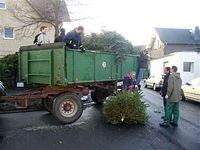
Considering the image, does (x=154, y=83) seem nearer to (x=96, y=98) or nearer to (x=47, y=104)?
(x=96, y=98)

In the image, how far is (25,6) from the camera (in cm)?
3400

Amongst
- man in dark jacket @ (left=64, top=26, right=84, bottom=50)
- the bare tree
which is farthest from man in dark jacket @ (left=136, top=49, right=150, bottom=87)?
the bare tree

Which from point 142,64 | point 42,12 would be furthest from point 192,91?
point 42,12

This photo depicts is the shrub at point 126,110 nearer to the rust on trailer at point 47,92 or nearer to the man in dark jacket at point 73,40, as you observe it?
the rust on trailer at point 47,92

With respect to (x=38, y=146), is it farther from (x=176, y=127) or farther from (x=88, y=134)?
(x=176, y=127)

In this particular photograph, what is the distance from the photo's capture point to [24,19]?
32.5 meters

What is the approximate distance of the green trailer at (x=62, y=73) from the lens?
1124cm

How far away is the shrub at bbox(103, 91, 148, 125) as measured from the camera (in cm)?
1134

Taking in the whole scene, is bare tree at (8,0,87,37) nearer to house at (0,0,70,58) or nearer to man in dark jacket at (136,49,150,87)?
house at (0,0,70,58)

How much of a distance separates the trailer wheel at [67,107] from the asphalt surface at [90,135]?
Answer: 0.79ft

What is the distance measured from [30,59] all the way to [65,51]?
1523mm

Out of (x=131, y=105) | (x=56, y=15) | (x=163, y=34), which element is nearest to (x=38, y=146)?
(x=131, y=105)

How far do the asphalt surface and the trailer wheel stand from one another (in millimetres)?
239

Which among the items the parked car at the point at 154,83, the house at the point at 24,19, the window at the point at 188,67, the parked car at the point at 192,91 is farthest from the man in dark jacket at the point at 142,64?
the window at the point at 188,67
